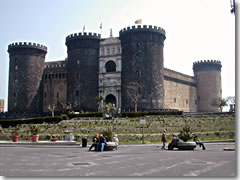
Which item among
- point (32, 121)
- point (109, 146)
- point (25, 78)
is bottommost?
point (109, 146)

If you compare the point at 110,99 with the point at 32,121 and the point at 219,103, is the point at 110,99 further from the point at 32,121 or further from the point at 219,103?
the point at 219,103

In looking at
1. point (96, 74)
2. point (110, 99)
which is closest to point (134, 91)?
point (110, 99)

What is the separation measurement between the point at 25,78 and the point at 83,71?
12.3 meters

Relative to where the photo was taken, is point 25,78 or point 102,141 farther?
point 25,78

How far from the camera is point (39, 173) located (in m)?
12.5

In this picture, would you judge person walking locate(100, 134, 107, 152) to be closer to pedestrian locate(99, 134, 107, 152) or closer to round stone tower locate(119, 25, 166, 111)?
pedestrian locate(99, 134, 107, 152)

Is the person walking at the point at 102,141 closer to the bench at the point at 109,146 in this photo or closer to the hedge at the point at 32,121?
the bench at the point at 109,146

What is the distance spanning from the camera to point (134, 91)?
5666 cm

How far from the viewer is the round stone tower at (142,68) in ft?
185

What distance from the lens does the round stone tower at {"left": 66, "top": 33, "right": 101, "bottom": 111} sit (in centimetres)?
5984

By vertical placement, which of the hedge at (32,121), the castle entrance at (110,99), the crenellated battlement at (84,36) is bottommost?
the hedge at (32,121)

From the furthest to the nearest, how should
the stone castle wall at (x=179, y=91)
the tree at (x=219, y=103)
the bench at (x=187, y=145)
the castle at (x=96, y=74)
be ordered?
the tree at (x=219, y=103) < the stone castle wall at (x=179, y=91) < the castle at (x=96, y=74) < the bench at (x=187, y=145)

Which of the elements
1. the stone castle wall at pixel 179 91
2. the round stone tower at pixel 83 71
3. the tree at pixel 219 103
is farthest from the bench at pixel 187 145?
the tree at pixel 219 103

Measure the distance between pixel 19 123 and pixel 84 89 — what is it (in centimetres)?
1318
